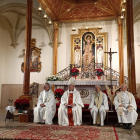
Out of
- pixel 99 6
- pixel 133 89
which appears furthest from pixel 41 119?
pixel 99 6

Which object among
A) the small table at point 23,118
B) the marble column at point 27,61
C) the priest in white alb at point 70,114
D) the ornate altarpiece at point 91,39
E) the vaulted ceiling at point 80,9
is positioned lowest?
the small table at point 23,118

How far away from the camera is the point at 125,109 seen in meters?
5.12

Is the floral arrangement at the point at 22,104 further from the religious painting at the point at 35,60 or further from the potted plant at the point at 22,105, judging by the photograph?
the religious painting at the point at 35,60

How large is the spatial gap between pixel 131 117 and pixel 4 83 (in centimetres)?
971

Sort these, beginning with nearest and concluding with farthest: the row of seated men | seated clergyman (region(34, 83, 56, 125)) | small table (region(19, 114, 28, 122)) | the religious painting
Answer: the row of seated men < seated clergyman (region(34, 83, 56, 125)) < small table (region(19, 114, 28, 122)) < the religious painting

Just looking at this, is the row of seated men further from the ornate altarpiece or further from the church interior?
the ornate altarpiece

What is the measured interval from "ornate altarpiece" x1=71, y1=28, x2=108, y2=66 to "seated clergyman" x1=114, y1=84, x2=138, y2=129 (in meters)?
5.87

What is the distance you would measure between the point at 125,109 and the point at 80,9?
7548 mm

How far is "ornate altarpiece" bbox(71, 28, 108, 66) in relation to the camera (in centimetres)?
1138

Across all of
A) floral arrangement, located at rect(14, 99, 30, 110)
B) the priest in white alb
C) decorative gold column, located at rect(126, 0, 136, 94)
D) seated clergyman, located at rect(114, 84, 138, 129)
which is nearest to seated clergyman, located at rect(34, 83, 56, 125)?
the priest in white alb

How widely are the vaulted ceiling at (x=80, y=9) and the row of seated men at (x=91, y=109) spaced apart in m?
6.14

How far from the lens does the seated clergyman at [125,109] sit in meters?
4.97

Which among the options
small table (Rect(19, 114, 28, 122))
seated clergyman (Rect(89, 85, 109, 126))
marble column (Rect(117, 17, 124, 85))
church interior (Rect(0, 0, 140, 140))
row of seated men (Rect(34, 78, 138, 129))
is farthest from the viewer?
church interior (Rect(0, 0, 140, 140))

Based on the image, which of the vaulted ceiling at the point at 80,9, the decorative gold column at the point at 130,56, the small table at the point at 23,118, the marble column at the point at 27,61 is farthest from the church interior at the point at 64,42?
the small table at the point at 23,118
